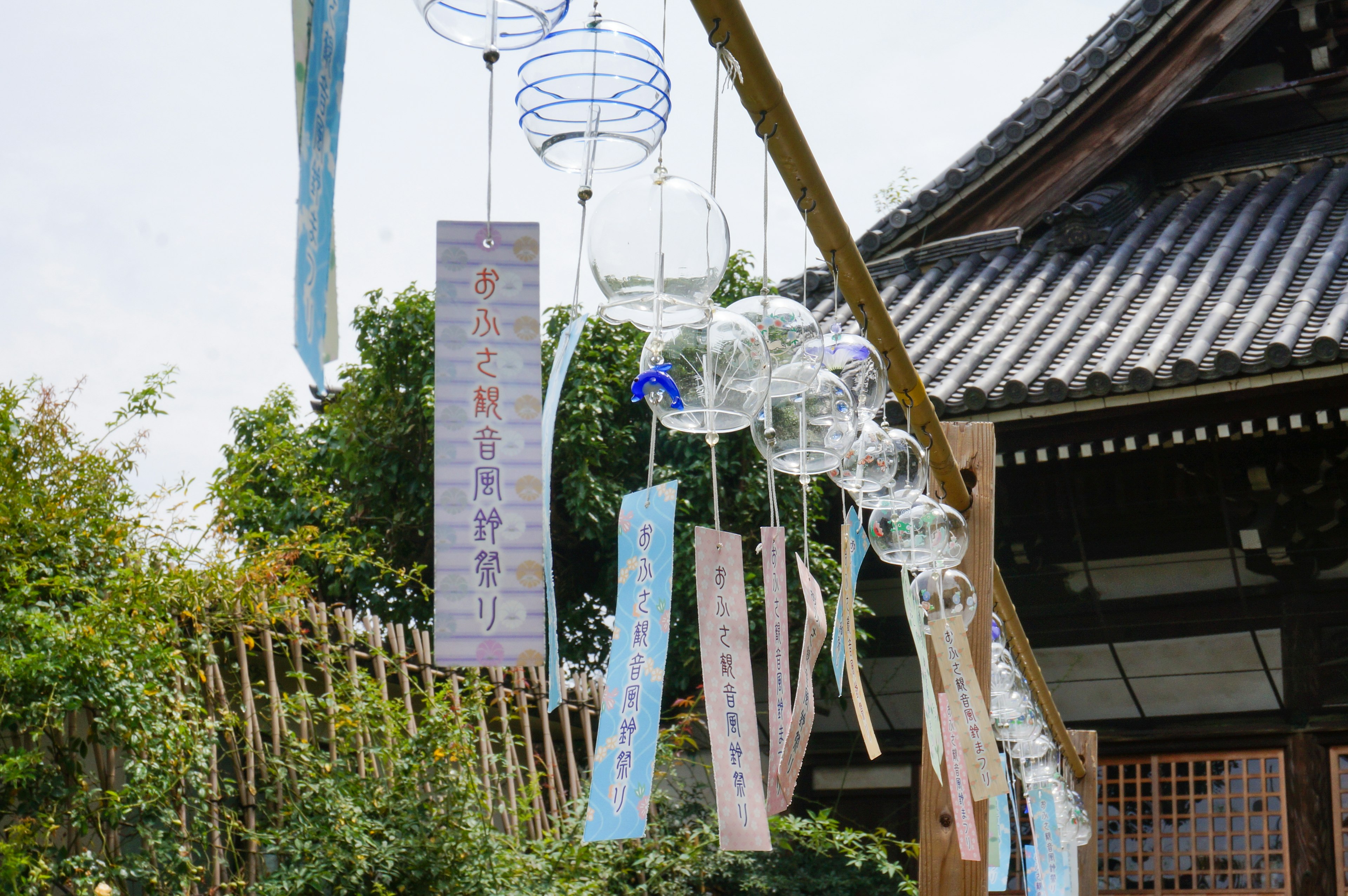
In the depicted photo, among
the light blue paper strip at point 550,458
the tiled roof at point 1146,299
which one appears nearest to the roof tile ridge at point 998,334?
the tiled roof at point 1146,299

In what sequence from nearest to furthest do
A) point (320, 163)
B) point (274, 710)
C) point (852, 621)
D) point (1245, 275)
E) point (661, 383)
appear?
point (320, 163)
point (661, 383)
point (852, 621)
point (274, 710)
point (1245, 275)

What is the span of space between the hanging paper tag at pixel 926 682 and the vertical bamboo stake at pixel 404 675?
8.15 feet

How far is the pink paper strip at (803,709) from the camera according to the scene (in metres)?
2.30

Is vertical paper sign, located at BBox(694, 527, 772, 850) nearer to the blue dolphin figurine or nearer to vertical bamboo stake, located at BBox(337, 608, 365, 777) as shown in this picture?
the blue dolphin figurine

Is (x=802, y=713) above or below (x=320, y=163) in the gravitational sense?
below

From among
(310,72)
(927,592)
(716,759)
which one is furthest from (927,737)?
(310,72)

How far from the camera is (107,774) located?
390 centimetres

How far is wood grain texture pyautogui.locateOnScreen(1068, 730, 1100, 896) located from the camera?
552 cm

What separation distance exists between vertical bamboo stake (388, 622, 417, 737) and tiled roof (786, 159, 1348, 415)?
2.65 meters

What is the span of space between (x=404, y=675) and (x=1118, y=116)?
17.3 feet

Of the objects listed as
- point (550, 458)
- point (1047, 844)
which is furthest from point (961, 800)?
point (1047, 844)

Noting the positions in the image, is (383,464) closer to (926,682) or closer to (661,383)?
(926,682)

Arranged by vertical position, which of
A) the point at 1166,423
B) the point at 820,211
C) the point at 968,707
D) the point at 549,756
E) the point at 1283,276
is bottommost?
the point at 549,756

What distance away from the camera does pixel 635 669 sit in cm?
199
